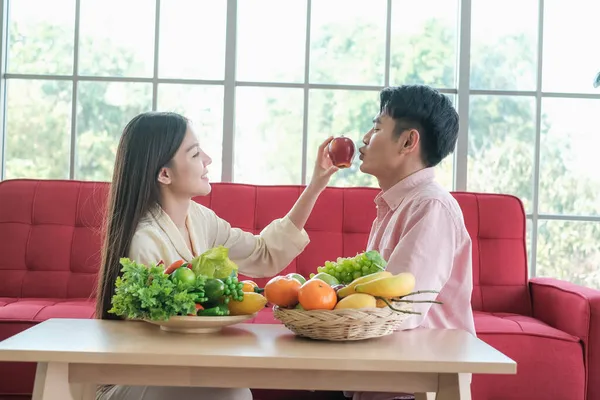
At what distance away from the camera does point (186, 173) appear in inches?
79.0

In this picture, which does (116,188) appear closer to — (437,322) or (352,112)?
(437,322)

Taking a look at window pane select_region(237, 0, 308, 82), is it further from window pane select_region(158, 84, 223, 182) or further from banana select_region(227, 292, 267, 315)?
banana select_region(227, 292, 267, 315)

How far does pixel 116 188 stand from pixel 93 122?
208 centimetres

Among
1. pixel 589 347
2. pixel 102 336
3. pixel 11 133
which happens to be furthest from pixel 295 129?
pixel 102 336

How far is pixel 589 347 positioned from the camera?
2.62 metres

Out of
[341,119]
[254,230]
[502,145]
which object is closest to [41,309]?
[254,230]

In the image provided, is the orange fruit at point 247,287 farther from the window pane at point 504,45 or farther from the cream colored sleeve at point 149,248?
the window pane at point 504,45

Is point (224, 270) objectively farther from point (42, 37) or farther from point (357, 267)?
point (42, 37)

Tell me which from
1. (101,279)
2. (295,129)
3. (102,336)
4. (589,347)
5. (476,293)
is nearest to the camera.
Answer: (102,336)

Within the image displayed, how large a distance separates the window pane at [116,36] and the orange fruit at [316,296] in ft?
9.13

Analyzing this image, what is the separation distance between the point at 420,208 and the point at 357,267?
381 millimetres

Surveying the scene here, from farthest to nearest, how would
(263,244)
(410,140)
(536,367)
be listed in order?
(536,367), (263,244), (410,140)

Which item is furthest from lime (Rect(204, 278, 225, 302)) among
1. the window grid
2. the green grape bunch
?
the window grid

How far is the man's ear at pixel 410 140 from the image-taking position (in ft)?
6.81
